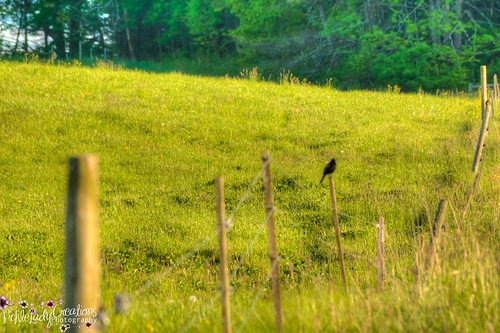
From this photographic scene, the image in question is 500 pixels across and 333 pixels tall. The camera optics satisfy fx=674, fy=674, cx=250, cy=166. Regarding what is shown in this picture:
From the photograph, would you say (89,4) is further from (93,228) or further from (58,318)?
(93,228)

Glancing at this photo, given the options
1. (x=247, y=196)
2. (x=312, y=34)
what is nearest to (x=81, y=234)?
(x=247, y=196)

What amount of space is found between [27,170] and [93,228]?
44.2 feet

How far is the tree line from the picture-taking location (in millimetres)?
33500

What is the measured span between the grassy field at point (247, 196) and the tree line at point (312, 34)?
29.3 ft

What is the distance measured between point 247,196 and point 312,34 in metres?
24.4

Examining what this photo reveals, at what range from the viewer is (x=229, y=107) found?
2034 centimetres

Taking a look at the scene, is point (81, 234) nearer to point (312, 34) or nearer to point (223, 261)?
point (223, 261)

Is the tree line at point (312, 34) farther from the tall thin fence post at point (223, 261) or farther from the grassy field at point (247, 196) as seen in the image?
the tall thin fence post at point (223, 261)

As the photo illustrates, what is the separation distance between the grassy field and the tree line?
893cm

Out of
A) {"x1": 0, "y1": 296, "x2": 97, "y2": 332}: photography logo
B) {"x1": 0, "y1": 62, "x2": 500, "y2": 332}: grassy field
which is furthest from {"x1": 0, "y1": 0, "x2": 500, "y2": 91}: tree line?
{"x1": 0, "y1": 296, "x2": 97, "y2": 332}: photography logo

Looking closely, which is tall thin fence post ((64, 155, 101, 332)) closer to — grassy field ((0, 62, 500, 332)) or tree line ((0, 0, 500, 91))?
grassy field ((0, 62, 500, 332))

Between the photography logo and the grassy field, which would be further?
the photography logo

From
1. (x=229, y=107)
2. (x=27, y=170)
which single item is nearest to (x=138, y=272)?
(x=27, y=170)

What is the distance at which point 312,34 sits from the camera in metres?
36.7
